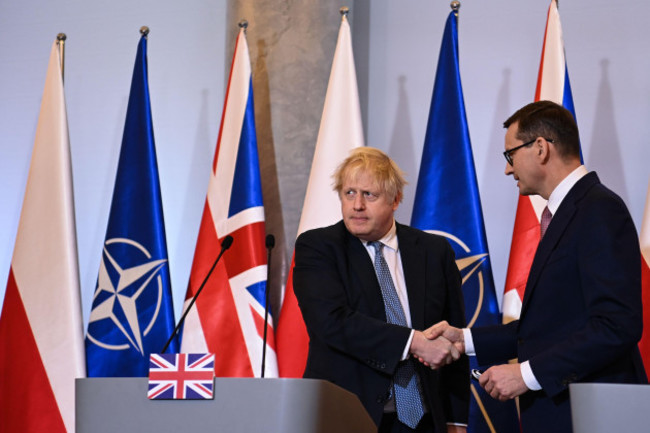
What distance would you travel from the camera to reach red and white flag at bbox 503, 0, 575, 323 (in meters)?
3.80

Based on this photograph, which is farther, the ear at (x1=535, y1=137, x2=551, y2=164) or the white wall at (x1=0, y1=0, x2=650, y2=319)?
the white wall at (x1=0, y1=0, x2=650, y2=319)

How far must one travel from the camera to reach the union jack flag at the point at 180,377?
182cm

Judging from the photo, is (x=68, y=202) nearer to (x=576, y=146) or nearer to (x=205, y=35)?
(x=205, y=35)

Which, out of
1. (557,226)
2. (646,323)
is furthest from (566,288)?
(646,323)

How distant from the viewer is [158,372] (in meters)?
1.83

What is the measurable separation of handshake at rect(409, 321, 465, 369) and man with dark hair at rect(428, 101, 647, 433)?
3cm

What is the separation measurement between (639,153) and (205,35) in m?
2.57

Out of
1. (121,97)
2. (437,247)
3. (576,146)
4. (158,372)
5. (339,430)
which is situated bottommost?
(339,430)

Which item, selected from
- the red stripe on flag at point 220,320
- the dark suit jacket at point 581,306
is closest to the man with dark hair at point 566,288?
the dark suit jacket at point 581,306

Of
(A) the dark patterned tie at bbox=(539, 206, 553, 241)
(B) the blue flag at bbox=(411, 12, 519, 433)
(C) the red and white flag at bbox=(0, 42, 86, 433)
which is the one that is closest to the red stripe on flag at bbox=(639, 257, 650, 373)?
(B) the blue flag at bbox=(411, 12, 519, 433)

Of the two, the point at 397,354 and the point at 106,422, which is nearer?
the point at 106,422

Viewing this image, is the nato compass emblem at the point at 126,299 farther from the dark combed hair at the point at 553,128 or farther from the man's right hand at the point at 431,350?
the dark combed hair at the point at 553,128

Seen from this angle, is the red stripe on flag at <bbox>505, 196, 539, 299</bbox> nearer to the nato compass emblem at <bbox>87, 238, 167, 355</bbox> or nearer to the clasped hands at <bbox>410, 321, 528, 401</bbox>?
the clasped hands at <bbox>410, 321, 528, 401</bbox>

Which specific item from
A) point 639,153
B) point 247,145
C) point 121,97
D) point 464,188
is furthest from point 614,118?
point 121,97
